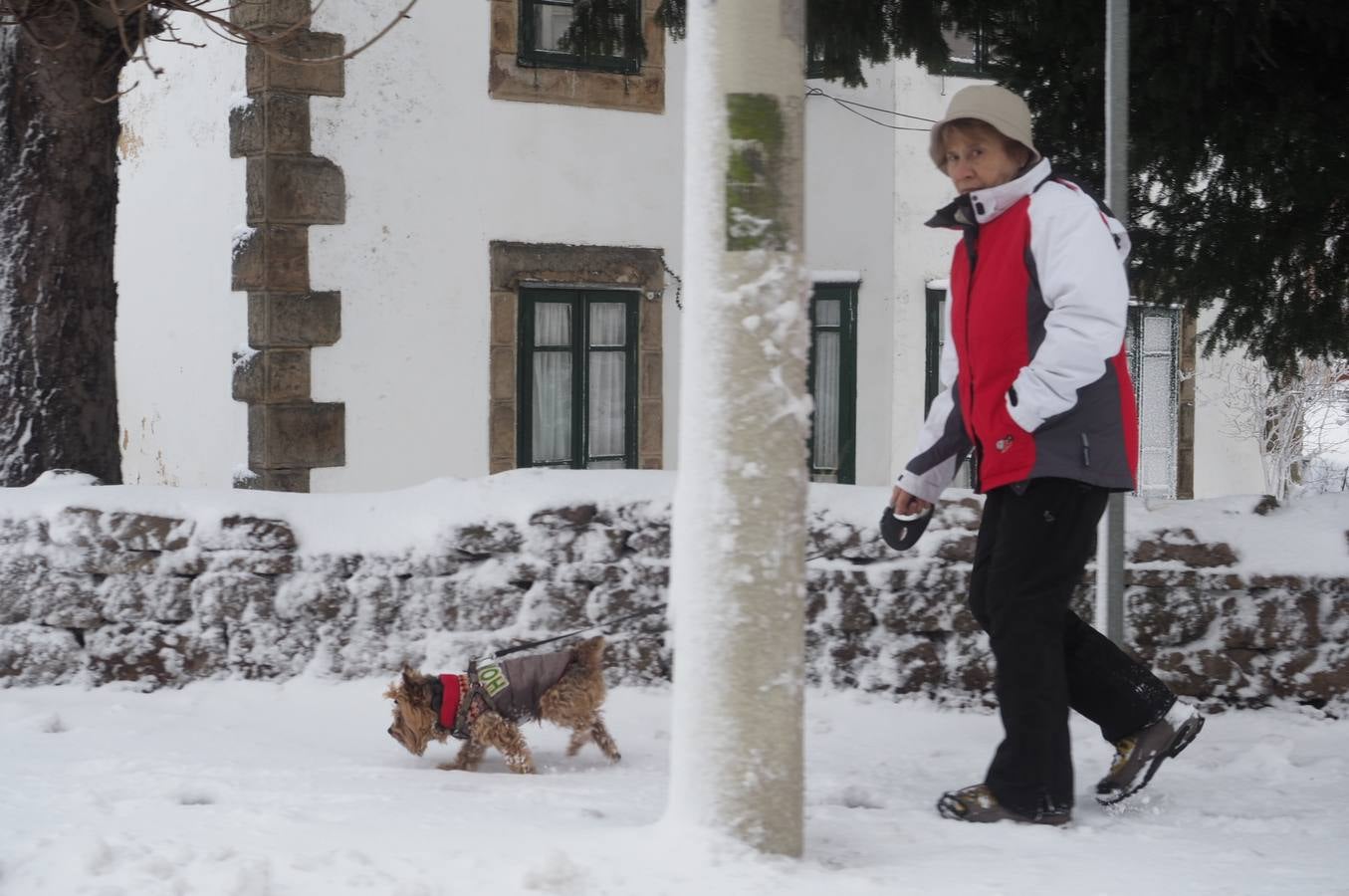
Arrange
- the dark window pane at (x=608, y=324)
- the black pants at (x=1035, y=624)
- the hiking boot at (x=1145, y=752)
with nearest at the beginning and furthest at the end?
1. the black pants at (x=1035, y=624)
2. the hiking boot at (x=1145, y=752)
3. the dark window pane at (x=608, y=324)

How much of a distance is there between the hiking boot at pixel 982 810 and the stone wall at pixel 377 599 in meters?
1.37

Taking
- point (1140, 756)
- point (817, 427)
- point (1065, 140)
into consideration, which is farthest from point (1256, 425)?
point (1140, 756)

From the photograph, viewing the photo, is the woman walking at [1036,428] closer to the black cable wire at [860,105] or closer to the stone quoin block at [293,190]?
the stone quoin block at [293,190]

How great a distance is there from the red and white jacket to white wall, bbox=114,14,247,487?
6.60 m

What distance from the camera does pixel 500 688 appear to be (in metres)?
4.13

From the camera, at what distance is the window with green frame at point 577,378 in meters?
9.95

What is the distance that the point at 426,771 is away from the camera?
405cm

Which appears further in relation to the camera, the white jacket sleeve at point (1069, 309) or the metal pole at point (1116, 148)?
the metal pole at point (1116, 148)

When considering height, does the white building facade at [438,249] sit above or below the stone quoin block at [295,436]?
above

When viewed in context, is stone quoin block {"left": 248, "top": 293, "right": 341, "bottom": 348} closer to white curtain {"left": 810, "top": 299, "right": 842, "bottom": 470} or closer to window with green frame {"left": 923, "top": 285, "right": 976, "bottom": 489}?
white curtain {"left": 810, "top": 299, "right": 842, "bottom": 470}

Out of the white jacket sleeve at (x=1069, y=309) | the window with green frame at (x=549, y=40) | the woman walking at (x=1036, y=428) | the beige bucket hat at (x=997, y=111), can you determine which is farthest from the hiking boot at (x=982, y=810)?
the window with green frame at (x=549, y=40)

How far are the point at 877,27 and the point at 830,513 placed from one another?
1860mm

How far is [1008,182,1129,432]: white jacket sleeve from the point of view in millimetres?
3287

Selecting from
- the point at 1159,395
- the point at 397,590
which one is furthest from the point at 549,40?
the point at 1159,395
